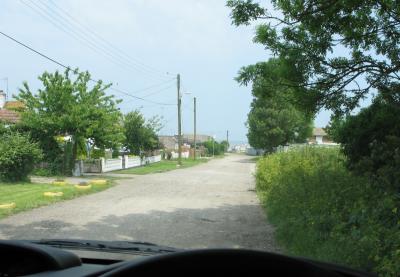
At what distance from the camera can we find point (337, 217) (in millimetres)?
Result: 7230

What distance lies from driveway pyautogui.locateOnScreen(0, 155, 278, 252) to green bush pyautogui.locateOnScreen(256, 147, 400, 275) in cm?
69

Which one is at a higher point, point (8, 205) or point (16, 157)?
point (16, 157)

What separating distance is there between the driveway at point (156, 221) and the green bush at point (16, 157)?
605 centimetres

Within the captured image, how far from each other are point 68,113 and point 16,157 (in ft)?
16.4

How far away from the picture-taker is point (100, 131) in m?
27.4

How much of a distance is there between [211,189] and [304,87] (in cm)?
1225

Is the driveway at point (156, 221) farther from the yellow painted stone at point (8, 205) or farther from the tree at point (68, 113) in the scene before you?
the tree at point (68, 113)

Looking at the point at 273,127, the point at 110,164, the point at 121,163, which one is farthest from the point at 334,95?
the point at 273,127

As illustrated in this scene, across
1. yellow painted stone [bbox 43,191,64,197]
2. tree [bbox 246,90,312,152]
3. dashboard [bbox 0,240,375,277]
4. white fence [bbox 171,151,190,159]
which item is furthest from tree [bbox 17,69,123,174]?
white fence [bbox 171,151,190,159]

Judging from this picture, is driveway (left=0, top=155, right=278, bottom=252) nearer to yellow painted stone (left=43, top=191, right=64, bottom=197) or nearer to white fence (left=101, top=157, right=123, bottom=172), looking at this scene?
yellow painted stone (left=43, top=191, right=64, bottom=197)

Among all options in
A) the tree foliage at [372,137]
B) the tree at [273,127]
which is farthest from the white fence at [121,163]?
the tree foliage at [372,137]

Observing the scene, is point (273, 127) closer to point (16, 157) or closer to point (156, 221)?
point (16, 157)

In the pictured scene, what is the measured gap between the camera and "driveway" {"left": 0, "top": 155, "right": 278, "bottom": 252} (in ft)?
31.7

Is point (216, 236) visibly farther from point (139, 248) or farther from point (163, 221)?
point (139, 248)
